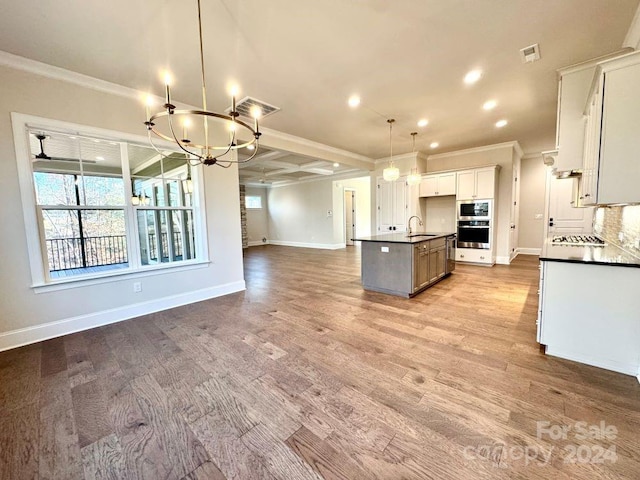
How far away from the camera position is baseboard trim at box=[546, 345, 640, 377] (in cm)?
200

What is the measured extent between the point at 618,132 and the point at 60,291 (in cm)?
541

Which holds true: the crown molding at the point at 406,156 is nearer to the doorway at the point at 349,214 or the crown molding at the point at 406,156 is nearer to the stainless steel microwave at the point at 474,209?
the stainless steel microwave at the point at 474,209

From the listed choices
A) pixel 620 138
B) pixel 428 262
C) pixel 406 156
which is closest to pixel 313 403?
pixel 620 138

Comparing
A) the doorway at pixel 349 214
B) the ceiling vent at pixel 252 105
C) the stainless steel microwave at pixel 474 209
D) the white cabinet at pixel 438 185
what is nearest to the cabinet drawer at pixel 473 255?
the stainless steel microwave at pixel 474 209

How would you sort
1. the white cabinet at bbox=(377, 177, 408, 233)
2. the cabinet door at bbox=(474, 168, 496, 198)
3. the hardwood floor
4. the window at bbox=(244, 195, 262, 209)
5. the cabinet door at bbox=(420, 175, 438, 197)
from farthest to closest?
the window at bbox=(244, 195, 262, 209) < the white cabinet at bbox=(377, 177, 408, 233) < the cabinet door at bbox=(420, 175, 438, 197) < the cabinet door at bbox=(474, 168, 496, 198) < the hardwood floor

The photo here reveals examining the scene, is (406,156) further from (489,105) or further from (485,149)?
(489,105)

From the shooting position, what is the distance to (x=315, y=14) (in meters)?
2.12

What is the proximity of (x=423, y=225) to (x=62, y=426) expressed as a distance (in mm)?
7357

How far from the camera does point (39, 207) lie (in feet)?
9.31

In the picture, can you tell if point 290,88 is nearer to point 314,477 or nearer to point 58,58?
point 58,58

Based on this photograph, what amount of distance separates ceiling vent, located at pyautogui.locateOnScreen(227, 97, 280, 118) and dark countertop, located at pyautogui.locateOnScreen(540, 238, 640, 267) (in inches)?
143

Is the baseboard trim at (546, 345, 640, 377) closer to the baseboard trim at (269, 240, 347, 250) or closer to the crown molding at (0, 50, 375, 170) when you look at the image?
the crown molding at (0, 50, 375, 170)

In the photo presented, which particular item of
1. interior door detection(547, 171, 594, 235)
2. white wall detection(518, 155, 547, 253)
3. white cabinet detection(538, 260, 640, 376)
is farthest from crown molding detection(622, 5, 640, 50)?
white wall detection(518, 155, 547, 253)

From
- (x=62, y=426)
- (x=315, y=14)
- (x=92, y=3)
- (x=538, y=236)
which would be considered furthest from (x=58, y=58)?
(x=538, y=236)
